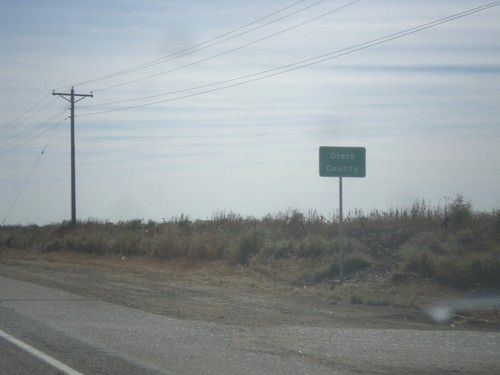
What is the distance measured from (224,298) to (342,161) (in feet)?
21.3

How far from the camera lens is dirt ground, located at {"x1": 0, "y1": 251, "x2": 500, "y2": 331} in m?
15.7

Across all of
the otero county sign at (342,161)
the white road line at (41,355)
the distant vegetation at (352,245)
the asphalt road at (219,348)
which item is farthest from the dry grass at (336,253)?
the white road line at (41,355)

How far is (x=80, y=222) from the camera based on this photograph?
61594 mm

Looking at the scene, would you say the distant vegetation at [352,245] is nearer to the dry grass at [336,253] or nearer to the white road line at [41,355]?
the dry grass at [336,253]

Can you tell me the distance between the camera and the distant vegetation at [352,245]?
21.4m

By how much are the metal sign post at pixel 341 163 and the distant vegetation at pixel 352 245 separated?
2.50 m

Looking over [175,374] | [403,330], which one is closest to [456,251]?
[403,330]

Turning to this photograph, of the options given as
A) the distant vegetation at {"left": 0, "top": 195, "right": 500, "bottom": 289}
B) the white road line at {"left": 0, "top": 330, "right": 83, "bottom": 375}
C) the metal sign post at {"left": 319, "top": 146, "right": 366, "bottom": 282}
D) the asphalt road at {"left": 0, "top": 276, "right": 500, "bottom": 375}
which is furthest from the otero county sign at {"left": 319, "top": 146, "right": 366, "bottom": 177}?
the white road line at {"left": 0, "top": 330, "right": 83, "bottom": 375}

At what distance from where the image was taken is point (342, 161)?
922 inches

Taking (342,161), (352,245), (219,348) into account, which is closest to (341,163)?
(342,161)

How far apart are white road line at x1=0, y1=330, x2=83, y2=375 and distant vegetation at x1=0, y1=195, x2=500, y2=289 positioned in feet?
41.1

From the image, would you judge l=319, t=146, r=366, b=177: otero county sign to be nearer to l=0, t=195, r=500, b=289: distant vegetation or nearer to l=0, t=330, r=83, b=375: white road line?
l=0, t=195, r=500, b=289: distant vegetation

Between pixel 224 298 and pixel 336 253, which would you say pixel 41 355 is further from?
pixel 336 253

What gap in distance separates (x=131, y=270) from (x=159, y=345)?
20.2m
